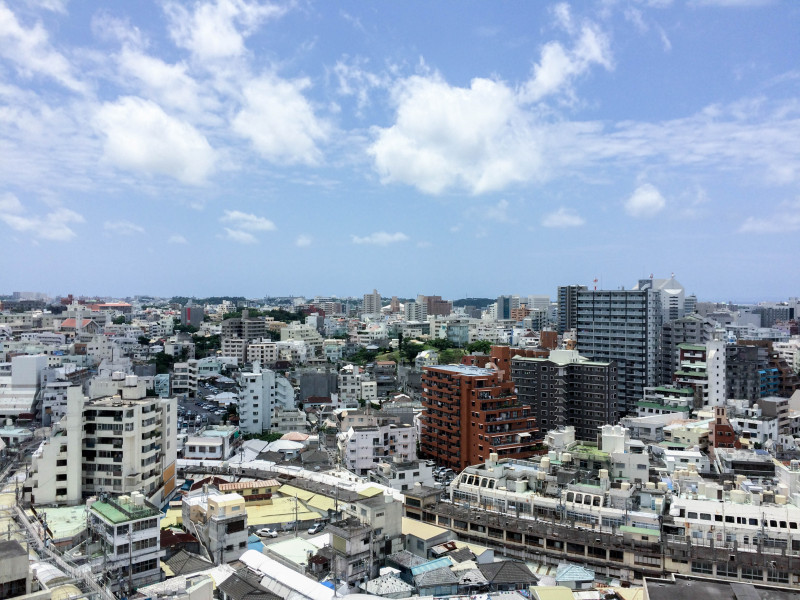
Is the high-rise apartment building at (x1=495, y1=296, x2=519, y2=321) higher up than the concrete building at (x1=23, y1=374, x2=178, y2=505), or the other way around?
the high-rise apartment building at (x1=495, y1=296, x2=519, y2=321)

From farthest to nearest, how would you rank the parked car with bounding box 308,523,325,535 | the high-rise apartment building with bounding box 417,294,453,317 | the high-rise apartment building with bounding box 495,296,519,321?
the high-rise apartment building with bounding box 495,296,519,321 < the high-rise apartment building with bounding box 417,294,453,317 < the parked car with bounding box 308,523,325,535

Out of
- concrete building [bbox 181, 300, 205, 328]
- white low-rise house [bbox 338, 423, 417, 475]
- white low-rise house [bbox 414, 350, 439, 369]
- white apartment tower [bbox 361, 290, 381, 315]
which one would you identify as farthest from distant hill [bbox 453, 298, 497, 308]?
white low-rise house [bbox 338, 423, 417, 475]

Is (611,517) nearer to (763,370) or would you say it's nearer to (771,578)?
(771,578)

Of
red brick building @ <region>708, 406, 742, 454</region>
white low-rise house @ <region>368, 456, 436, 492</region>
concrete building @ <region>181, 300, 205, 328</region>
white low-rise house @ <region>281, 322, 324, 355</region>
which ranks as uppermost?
concrete building @ <region>181, 300, 205, 328</region>

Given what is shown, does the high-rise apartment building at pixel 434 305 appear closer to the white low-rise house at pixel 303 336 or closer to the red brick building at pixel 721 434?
the white low-rise house at pixel 303 336

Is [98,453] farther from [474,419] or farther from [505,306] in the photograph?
[505,306]

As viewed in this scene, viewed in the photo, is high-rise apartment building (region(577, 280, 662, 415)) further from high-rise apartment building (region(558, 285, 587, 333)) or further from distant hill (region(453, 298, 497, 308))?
distant hill (region(453, 298, 497, 308))

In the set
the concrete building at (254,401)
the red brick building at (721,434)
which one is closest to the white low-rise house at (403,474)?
the concrete building at (254,401)
